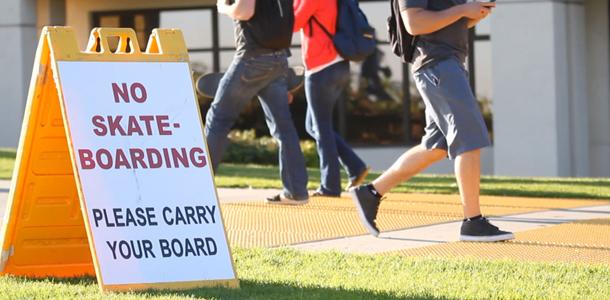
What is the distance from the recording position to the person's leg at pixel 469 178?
7.00 meters

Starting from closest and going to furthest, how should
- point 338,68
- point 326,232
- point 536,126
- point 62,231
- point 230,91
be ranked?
point 62,231 < point 326,232 < point 230,91 < point 338,68 < point 536,126

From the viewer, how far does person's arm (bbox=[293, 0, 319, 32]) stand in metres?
9.94

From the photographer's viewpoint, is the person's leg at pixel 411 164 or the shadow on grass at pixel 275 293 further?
the person's leg at pixel 411 164

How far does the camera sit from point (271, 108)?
931cm

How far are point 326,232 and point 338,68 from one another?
2.68m

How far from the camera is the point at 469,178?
7.03 m

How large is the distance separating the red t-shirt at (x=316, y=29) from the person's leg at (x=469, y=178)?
10.3 feet

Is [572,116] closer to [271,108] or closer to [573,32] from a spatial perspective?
[573,32]

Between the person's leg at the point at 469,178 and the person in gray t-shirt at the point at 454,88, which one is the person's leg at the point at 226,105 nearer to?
the person in gray t-shirt at the point at 454,88

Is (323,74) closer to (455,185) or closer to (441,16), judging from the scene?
(455,185)

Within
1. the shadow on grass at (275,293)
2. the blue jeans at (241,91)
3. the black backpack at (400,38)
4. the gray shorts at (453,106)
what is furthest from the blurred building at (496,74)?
the shadow on grass at (275,293)

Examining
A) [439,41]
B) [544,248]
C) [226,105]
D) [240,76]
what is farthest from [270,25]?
[544,248]

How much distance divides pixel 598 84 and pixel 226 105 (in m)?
13.3

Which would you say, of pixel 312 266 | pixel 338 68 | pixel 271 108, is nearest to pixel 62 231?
pixel 312 266
